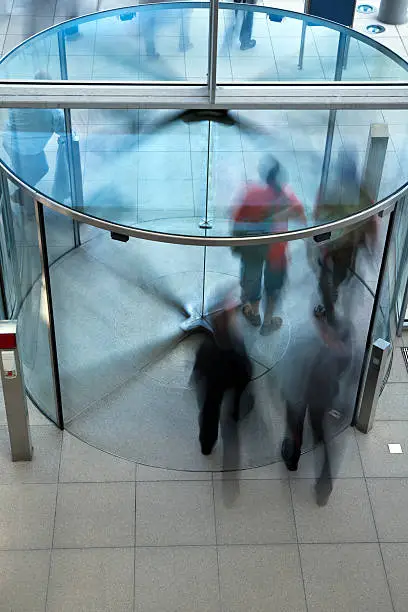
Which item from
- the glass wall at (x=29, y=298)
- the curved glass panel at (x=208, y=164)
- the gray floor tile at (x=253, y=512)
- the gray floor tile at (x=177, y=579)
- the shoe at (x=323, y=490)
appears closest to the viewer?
the curved glass panel at (x=208, y=164)

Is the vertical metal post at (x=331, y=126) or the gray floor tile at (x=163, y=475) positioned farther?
the gray floor tile at (x=163, y=475)

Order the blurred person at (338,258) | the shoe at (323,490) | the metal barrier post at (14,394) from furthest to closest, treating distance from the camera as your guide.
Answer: the blurred person at (338,258) → the shoe at (323,490) → the metal barrier post at (14,394)

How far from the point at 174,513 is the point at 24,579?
45.3 inches

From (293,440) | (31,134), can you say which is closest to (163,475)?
(293,440)

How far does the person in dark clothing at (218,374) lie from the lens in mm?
7199

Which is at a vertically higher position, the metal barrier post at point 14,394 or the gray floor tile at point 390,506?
the metal barrier post at point 14,394

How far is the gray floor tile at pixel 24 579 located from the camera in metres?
6.16

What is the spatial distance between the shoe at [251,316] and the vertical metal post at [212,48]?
231 centimetres

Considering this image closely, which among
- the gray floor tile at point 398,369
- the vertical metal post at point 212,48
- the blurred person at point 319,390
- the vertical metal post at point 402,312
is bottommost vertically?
the gray floor tile at point 398,369

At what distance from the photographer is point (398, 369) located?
8016mm

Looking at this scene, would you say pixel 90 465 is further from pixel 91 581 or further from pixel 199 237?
pixel 199 237

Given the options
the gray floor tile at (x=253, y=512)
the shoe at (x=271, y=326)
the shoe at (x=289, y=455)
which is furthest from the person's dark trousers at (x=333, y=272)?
the gray floor tile at (x=253, y=512)

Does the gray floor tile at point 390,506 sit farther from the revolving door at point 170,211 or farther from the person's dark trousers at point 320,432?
the revolving door at point 170,211

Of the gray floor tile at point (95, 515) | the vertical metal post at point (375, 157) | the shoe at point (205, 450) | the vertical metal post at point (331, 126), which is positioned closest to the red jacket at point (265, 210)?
the vertical metal post at point (331, 126)
